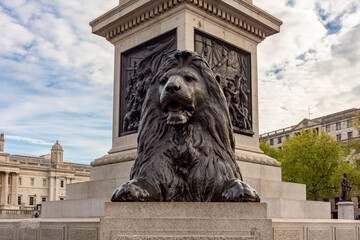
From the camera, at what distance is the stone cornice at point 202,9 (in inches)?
489

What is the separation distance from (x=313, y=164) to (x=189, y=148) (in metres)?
34.9

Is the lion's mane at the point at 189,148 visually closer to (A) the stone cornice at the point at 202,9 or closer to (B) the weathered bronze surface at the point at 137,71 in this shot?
(B) the weathered bronze surface at the point at 137,71

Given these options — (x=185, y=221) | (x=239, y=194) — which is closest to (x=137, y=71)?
(x=239, y=194)

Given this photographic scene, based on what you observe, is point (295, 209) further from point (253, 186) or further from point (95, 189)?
point (95, 189)

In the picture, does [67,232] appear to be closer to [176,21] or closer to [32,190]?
[176,21]

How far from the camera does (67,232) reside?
7.05 meters

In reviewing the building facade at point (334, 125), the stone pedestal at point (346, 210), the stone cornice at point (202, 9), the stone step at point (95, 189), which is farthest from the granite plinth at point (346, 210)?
the building facade at point (334, 125)

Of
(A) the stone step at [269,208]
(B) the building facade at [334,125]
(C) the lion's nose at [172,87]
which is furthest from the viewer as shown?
(B) the building facade at [334,125]

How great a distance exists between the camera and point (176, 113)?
16.7 feet

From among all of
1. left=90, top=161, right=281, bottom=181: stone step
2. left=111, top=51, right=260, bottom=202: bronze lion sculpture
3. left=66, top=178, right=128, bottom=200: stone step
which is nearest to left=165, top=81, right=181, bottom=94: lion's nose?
left=111, top=51, right=260, bottom=202: bronze lion sculpture

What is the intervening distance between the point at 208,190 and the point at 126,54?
9.06 m

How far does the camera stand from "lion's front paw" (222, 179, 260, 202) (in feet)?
15.9

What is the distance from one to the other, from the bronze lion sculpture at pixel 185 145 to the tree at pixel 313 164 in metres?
33.4

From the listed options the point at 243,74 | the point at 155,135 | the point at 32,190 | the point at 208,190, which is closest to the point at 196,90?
the point at 155,135
